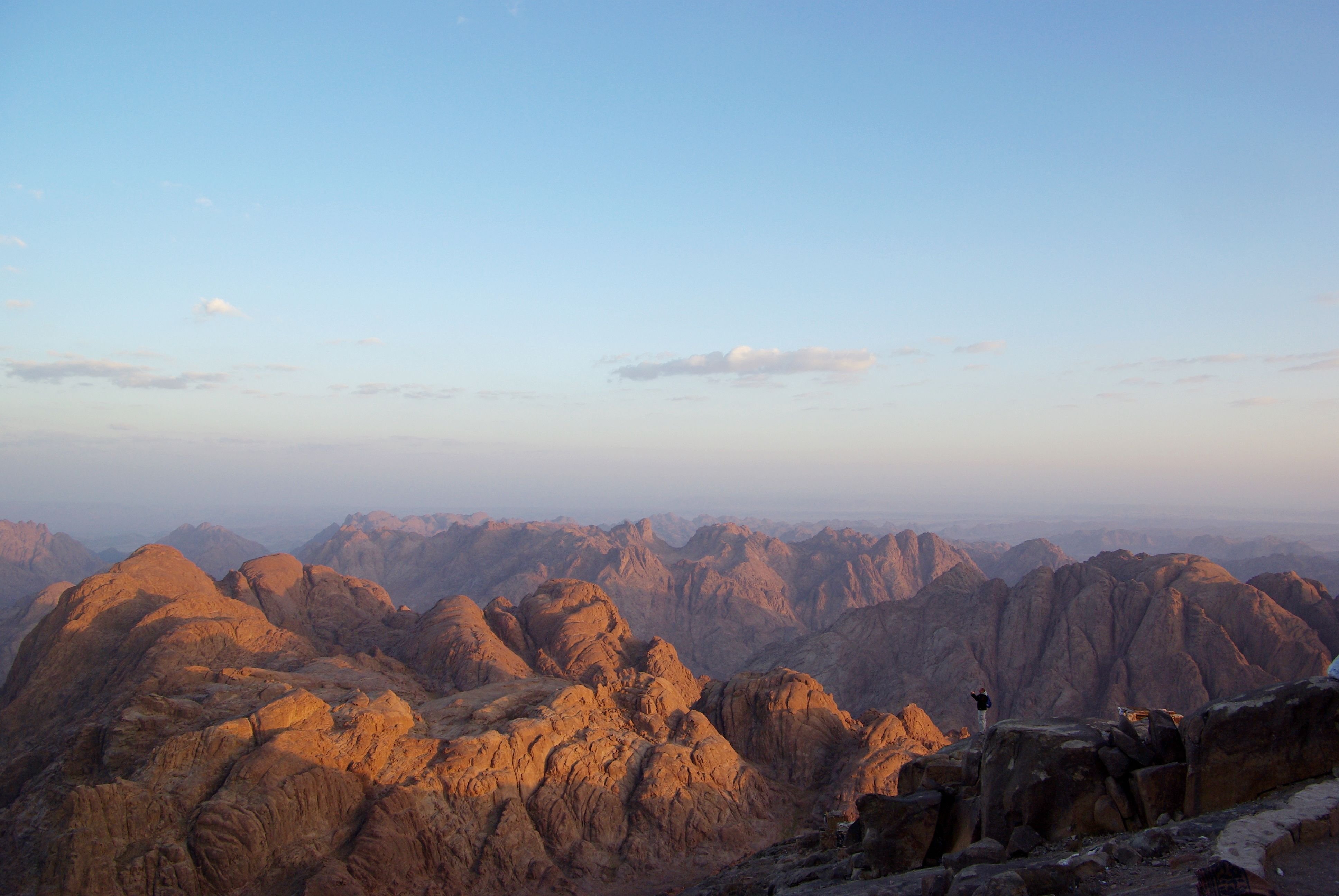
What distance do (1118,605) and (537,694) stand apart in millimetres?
62172

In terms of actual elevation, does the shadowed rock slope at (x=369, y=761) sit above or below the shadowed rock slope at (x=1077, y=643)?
above

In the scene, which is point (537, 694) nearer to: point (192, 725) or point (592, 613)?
point (192, 725)

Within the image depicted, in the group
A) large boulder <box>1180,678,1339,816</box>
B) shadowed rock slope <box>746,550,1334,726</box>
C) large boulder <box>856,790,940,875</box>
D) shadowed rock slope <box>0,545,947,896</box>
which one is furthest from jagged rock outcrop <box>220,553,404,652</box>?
large boulder <box>1180,678,1339,816</box>

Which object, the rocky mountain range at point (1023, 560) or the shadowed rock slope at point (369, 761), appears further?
the rocky mountain range at point (1023, 560)

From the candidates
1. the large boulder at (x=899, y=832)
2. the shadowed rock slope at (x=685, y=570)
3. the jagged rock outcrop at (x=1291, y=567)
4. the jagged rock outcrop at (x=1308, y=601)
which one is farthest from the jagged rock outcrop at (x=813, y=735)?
the jagged rock outcrop at (x=1291, y=567)

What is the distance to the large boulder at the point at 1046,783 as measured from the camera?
16125 millimetres

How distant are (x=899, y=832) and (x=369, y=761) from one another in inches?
864

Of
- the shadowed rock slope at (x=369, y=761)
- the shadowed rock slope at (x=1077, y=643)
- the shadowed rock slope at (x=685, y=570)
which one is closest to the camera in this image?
the shadowed rock slope at (x=369, y=761)

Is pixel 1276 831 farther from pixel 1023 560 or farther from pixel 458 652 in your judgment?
pixel 1023 560

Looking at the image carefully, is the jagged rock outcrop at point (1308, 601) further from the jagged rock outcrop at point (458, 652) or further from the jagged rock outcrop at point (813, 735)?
the jagged rock outcrop at point (458, 652)

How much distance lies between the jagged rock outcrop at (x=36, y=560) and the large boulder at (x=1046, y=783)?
18774 cm

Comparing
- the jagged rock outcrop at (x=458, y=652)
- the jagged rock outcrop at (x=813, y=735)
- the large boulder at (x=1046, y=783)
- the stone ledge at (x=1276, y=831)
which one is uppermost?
the stone ledge at (x=1276, y=831)

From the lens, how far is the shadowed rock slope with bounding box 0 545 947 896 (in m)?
25.9

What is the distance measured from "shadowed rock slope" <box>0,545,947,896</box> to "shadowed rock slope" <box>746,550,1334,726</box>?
3331 centimetres
